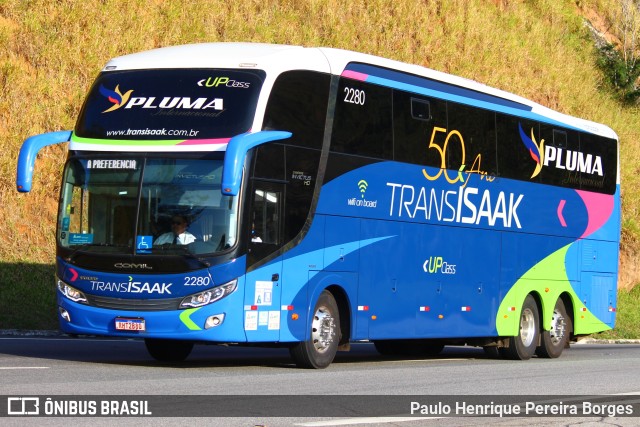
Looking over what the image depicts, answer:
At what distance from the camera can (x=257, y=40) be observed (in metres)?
38.3

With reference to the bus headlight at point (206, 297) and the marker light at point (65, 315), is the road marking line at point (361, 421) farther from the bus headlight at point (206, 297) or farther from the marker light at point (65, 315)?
the marker light at point (65, 315)

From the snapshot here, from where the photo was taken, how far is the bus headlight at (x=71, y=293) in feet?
53.3

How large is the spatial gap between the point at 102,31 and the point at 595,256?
14436 millimetres

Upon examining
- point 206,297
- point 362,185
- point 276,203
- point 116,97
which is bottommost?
point 206,297

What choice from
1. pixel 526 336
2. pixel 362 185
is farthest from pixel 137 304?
pixel 526 336

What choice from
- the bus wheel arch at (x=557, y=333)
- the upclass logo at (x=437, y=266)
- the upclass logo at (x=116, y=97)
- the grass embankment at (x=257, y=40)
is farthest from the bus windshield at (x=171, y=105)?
the bus wheel arch at (x=557, y=333)

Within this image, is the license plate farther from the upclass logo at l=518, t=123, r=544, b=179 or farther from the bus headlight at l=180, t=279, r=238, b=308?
the upclass logo at l=518, t=123, r=544, b=179

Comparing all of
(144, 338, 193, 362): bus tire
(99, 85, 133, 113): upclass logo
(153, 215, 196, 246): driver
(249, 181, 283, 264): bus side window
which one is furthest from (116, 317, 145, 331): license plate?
(99, 85, 133, 113): upclass logo

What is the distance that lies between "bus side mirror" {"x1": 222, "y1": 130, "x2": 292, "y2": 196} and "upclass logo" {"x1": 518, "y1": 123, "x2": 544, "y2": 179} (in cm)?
844

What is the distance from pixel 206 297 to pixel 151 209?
52.0 inches

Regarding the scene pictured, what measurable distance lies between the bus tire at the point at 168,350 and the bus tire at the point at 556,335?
802cm

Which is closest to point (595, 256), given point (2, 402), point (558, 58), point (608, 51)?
point (2, 402)

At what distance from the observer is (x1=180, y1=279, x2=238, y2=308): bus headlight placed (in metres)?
15.8

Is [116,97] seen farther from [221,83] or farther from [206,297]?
[206,297]
